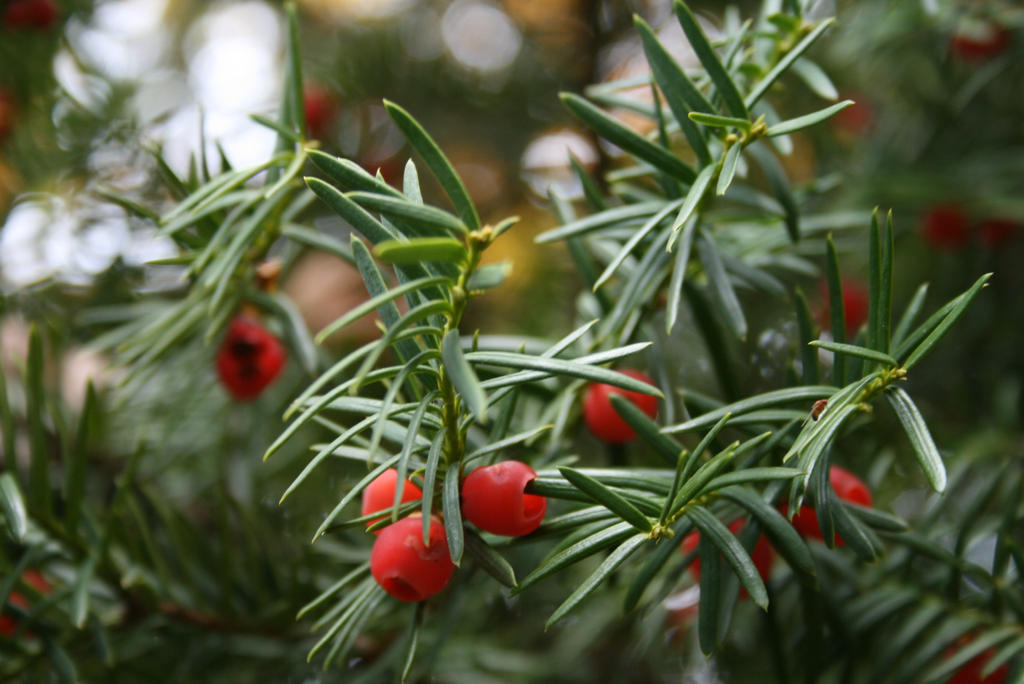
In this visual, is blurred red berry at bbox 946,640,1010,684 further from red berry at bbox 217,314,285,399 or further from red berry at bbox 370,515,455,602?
red berry at bbox 217,314,285,399

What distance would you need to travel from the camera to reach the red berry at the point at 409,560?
328 mm

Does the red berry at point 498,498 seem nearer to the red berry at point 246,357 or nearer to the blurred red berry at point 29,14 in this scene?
the red berry at point 246,357

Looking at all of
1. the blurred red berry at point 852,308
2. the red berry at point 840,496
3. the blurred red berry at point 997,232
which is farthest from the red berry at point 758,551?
Result: the blurred red berry at point 997,232

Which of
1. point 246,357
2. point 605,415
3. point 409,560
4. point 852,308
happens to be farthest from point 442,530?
point 852,308

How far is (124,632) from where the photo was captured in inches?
20.4

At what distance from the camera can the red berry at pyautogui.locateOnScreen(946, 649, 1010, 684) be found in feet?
1.48

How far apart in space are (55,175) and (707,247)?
0.63 m

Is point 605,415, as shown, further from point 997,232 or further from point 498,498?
point 997,232

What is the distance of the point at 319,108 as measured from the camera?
3.31ft

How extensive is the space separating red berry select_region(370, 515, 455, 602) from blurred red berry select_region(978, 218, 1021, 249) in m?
0.75

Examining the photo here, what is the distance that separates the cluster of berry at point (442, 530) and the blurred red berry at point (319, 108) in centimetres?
76

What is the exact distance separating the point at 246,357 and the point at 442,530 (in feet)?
0.95

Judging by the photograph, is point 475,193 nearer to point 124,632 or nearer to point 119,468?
point 119,468

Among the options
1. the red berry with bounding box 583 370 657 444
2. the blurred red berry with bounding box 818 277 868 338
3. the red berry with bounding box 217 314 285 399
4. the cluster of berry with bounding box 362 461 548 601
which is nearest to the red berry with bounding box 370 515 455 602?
the cluster of berry with bounding box 362 461 548 601
